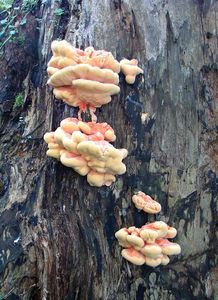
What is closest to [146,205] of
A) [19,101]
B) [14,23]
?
[19,101]

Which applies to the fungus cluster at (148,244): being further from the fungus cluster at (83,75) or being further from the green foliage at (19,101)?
the green foliage at (19,101)

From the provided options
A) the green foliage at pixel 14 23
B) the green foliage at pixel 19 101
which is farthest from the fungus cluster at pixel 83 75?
the green foliage at pixel 14 23

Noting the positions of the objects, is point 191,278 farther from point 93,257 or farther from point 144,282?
point 93,257

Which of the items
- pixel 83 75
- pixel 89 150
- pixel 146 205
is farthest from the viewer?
pixel 146 205

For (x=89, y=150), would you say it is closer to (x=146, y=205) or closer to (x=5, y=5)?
(x=146, y=205)

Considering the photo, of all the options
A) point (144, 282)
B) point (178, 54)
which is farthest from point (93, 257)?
point (178, 54)
